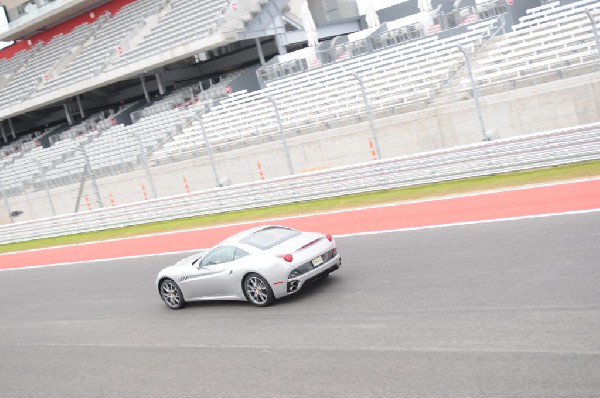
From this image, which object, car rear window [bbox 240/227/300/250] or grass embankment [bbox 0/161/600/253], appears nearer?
car rear window [bbox 240/227/300/250]

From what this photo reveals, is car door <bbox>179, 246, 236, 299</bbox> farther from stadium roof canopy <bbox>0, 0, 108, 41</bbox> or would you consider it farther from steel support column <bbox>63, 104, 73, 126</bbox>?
stadium roof canopy <bbox>0, 0, 108, 41</bbox>

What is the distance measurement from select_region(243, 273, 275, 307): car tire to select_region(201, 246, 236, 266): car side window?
21.7 inches

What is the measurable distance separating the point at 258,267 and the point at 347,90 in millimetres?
16115

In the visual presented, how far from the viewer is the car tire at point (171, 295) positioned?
1280cm

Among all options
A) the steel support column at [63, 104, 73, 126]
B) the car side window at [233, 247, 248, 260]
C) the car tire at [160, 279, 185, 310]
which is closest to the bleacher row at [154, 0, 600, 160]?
the car side window at [233, 247, 248, 260]

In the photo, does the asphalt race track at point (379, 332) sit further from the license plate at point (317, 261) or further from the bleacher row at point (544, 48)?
the bleacher row at point (544, 48)

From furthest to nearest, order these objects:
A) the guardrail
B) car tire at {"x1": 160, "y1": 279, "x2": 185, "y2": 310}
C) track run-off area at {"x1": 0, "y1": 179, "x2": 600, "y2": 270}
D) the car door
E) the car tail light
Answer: the guardrail, track run-off area at {"x1": 0, "y1": 179, "x2": 600, "y2": 270}, car tire at {"x1": 160, "y1": 279, "x2": 185, "y2": 310}, the car door, the car tail light

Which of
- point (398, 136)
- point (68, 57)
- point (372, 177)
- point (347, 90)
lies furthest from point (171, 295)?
point (68, 57)

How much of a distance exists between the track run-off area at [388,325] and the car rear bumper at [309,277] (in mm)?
239

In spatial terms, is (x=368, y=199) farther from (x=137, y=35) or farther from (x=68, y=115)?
(x=68, y=115)

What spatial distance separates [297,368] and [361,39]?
24598 mm

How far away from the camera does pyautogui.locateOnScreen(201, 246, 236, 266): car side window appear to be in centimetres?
1186

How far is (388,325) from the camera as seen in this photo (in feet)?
29.2

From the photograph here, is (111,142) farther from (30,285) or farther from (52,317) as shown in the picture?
(52,317)
